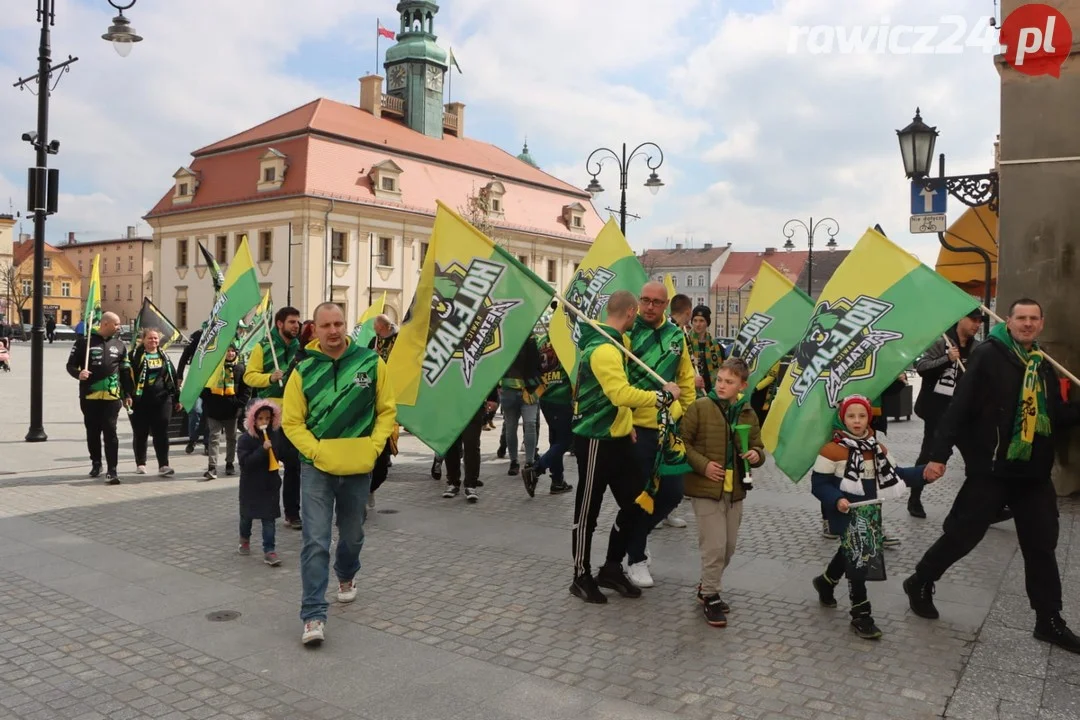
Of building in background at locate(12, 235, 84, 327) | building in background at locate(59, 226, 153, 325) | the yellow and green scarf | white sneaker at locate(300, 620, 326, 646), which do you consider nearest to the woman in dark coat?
white sneaker at locate(300, 620, 326, 646)

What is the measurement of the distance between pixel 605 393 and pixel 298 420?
1.84 m

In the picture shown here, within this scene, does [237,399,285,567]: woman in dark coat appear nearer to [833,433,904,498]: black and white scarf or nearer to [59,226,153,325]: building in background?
[833,433,904,498]: black and white scarf

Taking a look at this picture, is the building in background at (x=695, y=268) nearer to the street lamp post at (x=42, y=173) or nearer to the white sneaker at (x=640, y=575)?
the street lamp post at (x=42, y=173)

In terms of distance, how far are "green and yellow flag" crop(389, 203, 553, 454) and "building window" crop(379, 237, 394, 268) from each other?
178 ft

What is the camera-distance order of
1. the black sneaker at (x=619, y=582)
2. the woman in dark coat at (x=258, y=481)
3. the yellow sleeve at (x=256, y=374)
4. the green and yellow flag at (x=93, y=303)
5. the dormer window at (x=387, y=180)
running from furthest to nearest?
the dormer window at (x=387, y=180) < the green and yellow flag at (x=93, y=303) < the yellow sleeve at (x=256, y=374) < the woman in dark coat at (x=258, y=481) < the black sneaker at (x=619, y=582)

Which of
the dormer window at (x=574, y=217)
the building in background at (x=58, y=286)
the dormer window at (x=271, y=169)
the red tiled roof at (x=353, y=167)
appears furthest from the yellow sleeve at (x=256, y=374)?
the building in background at (x=58, y=286)

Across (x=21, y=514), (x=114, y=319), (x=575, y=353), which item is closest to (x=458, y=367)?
(x=575, y=353)

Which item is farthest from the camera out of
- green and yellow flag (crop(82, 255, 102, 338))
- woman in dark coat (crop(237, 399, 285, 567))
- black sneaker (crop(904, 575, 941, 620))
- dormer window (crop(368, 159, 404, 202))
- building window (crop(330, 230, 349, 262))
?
dormer window (crop(368, 159, 404, 202))

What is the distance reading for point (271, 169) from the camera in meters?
58.5

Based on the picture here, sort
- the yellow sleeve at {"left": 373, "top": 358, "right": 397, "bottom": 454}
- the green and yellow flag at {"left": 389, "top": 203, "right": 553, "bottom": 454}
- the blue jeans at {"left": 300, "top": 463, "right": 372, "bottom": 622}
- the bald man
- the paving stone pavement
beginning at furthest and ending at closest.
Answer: the bald man, the green and yellow flag at {"left": 389, "top": 203, "right": 553, "bottom": 454}, the yellow sleeve at {"left": 373, "top": 358, "right": 397, "bottom": 454}, the blue jeans at {"left": 300, "top": 463, "right": 372, "bottom": 622}, the paving stone pavement

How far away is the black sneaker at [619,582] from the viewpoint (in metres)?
6.27

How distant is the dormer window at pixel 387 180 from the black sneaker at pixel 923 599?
5601 cm

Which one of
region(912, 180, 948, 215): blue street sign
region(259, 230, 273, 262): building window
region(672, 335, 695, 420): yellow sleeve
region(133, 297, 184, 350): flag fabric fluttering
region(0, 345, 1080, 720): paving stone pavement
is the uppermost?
region(259, 230, 273, 262): building window

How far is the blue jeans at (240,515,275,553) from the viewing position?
278 inches
